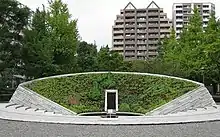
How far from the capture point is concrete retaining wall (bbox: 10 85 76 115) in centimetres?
1520

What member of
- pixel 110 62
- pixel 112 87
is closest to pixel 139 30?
pixel 110 62

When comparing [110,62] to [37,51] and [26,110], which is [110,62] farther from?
[26,110]

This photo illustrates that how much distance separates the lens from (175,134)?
27.7 feet

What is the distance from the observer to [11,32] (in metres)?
25.3

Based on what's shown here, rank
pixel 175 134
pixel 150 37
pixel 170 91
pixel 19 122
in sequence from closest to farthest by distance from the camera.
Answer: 1. pixel 175 134
2. pixel 19 122
3. pixel 170 91
4. pixel 150 37

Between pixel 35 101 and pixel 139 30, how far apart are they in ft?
196

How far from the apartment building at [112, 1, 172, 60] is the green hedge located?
54.3 metres

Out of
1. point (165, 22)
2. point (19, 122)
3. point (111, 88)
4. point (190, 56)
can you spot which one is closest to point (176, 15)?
point (165, 22)

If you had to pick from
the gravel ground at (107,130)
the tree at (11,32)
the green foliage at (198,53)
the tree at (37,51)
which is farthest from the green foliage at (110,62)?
the gravel ground at (107,130)

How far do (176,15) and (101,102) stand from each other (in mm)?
76353

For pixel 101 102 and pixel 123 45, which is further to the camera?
pixel 123 45

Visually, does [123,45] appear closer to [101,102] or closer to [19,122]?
[101,102]

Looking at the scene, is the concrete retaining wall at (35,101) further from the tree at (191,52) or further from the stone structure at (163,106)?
the tree at (191,52)

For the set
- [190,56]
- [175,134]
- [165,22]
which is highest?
[165,22]
